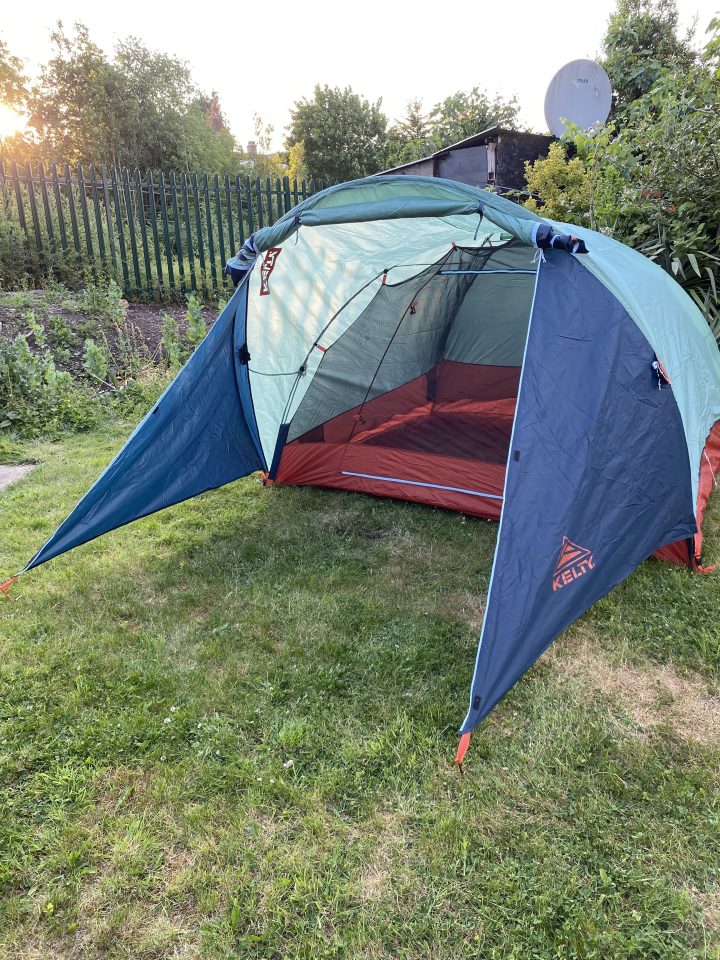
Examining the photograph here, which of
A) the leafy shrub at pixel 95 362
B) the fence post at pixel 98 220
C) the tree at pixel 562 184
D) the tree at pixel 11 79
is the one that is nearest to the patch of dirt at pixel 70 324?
the leafy shrub at pixel 95 362

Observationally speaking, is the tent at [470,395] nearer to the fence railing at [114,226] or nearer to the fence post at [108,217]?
the fence railing at [114,226]

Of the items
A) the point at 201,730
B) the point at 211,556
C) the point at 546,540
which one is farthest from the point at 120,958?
the point at 211,556

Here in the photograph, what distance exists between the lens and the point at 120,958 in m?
1.38

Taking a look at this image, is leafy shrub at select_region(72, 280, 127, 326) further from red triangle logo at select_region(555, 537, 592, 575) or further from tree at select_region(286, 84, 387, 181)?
tree at select_region(286, 84, 387, 181)

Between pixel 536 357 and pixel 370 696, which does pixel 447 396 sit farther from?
pixel 370 696

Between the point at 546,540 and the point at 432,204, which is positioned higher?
the point at 432,204

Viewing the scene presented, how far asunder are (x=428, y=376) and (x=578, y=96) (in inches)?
191

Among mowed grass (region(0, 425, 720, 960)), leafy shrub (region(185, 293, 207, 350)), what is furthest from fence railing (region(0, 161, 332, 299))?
mowed grass (region(0, 425, 720, 960))

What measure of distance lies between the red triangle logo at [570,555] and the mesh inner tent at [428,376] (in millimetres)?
1423

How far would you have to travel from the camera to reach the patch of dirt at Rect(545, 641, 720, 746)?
203cm

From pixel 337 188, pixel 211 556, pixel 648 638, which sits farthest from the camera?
pixel 211 556

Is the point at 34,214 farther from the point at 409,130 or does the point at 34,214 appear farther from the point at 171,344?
the point at 409,130

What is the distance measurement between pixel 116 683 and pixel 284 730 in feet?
2.17

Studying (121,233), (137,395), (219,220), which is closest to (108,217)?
(121,233)
